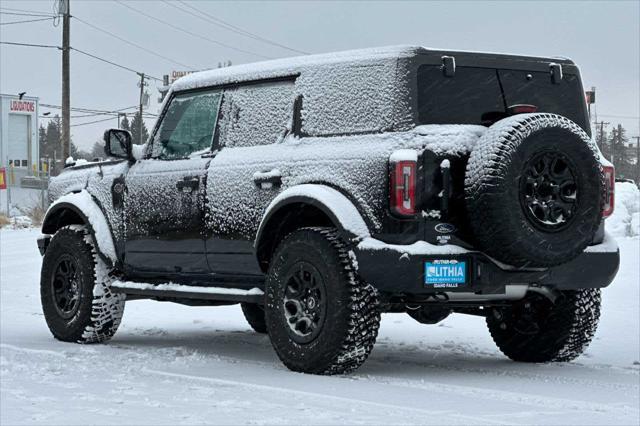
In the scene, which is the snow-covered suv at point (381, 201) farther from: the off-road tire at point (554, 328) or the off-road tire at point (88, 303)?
the off-road tire at point (88, 303)

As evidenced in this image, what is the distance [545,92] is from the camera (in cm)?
768

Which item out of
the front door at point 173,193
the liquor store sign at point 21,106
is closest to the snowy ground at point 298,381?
the front door at point 173,193

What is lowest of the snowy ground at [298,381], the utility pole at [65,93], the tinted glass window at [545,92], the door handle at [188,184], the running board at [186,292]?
the snowy ground at [298,381]

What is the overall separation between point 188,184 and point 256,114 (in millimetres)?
731

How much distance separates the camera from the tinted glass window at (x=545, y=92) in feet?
24.5

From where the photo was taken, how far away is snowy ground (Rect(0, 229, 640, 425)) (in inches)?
217

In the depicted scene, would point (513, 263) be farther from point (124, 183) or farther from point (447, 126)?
point (124, 183)

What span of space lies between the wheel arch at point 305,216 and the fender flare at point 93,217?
185cm

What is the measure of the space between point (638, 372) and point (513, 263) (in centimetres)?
132

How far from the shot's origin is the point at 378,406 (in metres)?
5.75

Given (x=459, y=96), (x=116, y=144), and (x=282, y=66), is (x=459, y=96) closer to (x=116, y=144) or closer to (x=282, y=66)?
(x=282, y=66)

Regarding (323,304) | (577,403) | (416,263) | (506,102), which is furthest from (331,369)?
(506,102)

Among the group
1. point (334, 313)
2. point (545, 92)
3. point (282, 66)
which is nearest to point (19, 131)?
point (282, 66)

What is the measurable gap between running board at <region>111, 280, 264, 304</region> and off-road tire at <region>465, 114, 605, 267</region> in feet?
5.47
